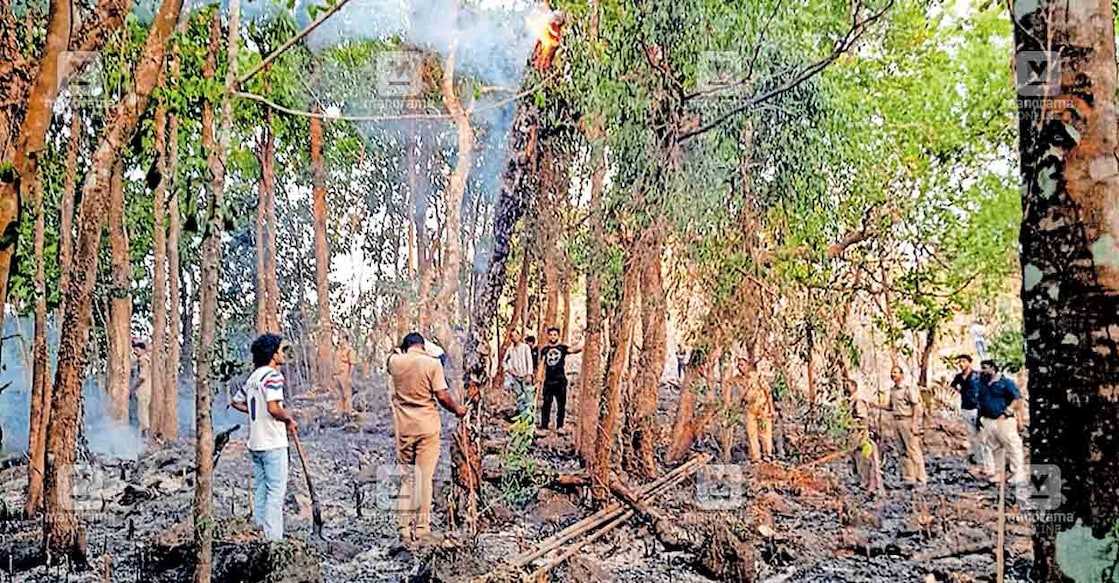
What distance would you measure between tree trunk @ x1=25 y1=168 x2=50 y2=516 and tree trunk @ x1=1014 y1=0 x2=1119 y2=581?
4270 millimetres

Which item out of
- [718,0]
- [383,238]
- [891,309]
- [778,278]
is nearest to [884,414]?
[891,309]

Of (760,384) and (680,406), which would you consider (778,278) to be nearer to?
(760,384)

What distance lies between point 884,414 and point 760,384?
54.9 inches

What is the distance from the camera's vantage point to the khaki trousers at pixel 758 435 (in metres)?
7.11

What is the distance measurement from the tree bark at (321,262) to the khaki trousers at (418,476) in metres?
4.15

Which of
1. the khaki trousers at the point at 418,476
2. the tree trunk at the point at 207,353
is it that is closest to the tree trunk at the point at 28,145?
the tree trunk at the point at 207,353

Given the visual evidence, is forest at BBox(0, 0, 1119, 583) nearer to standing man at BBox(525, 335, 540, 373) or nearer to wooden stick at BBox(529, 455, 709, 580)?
wooden stick at BBox(529, 455, 709, 580)

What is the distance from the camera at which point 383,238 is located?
9.55 meters

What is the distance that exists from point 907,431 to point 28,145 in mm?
6732

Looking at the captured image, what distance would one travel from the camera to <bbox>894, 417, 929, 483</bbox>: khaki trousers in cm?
700

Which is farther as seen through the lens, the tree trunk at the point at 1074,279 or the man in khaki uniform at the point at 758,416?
the man in khaki uniform at the point at 758,416

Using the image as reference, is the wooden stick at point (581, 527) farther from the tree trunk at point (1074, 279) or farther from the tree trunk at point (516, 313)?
the tree trunk at point (1074, 279)

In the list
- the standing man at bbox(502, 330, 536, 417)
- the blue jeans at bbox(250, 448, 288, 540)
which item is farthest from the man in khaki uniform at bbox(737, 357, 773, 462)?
the blue jeans at bbox(250, 448, 288, 540)

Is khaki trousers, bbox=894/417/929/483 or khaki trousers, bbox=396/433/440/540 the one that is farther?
khaki trousers, bbox=894/417/929/483
